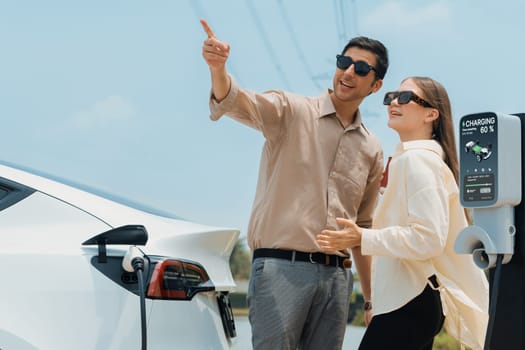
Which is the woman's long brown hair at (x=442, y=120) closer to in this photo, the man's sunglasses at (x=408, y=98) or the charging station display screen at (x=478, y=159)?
the man's sunglasses at (x=408, y=98)

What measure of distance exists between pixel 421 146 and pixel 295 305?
84 centimetres

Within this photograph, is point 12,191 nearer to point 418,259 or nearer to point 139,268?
point 139,268

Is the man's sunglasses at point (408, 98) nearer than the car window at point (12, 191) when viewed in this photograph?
No

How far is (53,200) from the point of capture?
326 cm

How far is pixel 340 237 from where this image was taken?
3.37 meters

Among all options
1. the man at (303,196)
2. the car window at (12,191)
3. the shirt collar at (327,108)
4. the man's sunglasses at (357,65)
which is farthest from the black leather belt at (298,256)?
the car window at (12,191)

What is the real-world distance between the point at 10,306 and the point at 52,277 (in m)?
0.17

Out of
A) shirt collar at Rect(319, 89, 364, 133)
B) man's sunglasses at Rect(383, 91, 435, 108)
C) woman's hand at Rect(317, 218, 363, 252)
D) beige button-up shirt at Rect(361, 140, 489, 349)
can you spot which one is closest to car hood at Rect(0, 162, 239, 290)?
woman's hand at Rect(317, 218, 363, 252)

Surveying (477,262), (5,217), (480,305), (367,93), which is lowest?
(480,305)

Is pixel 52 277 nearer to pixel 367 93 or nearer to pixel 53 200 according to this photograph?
pixel 53 200

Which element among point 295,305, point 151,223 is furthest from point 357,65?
point 151,223

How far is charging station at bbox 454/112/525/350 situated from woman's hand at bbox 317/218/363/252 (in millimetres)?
445

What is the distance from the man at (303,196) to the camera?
11.7ft

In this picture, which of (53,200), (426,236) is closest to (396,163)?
(426,236)
